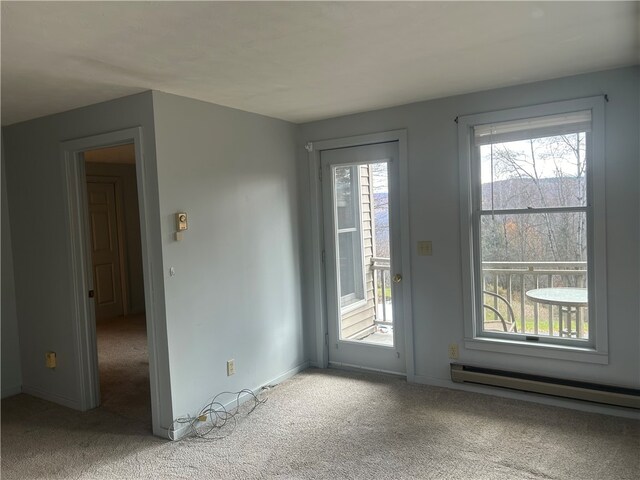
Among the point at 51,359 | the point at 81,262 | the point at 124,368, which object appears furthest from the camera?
the point at 124,368

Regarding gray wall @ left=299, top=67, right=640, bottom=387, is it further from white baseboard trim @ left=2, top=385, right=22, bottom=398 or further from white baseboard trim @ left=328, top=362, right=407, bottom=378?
white baseboard trim @ left=2, top=385, right=22, bottom=398

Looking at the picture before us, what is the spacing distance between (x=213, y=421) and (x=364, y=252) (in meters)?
1.87

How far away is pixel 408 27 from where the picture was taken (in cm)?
218

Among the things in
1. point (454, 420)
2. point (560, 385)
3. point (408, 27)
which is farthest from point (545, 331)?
point (408, 27)

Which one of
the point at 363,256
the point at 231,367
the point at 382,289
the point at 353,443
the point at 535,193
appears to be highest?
the point at 535,193

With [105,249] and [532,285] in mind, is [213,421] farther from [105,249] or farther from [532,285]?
[105,249]

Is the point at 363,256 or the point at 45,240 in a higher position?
the point at 45,240

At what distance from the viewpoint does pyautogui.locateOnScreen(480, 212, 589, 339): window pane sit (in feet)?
10.8

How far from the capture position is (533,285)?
11.3 feet

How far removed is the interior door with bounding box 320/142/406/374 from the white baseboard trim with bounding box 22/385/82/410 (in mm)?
2166

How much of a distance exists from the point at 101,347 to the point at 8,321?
4.72 feet

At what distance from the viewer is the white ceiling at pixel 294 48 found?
76.9 inches

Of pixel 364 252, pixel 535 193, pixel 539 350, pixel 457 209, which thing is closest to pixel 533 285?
pixel 539 350

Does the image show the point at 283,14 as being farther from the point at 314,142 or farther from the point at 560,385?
the point at 560,385
